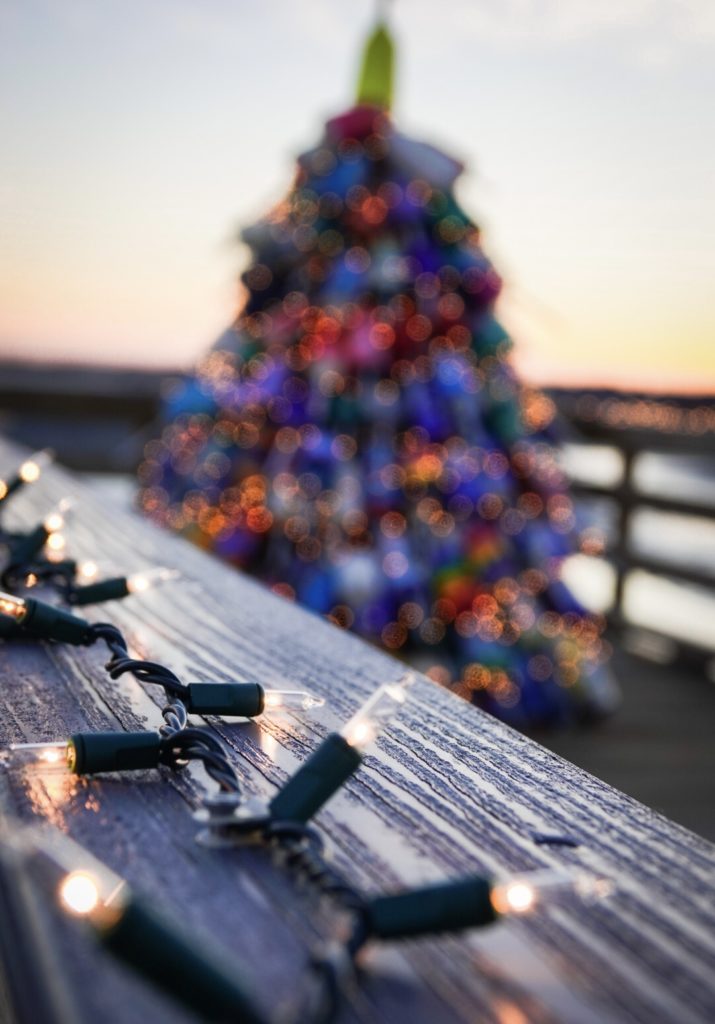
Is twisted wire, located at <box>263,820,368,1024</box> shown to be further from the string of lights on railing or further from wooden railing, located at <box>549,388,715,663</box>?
wooden railing, located at <box>549,388,715,663</box>

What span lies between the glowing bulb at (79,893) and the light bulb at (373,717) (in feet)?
0.44

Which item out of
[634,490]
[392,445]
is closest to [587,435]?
[634,490]

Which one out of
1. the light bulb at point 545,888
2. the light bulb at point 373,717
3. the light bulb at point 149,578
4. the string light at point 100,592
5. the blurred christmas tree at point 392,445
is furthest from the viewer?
the blurred christmas tree at point 392,445

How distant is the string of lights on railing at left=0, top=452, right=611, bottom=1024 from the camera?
29cm

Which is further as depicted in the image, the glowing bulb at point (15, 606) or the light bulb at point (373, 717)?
the glowing bulb at point (15, 606)

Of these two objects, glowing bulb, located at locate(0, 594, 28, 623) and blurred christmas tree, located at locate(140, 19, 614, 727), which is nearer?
glowing bulb, located at locate(0, 594, 28, 623)

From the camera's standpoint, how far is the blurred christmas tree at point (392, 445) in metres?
2.74

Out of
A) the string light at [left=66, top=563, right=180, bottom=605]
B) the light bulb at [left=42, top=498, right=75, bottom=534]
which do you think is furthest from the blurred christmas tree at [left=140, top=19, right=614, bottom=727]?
the string light at [left=66, top=563, right=180, bottom=605]

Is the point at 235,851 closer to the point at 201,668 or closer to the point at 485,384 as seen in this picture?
the point at 201,668

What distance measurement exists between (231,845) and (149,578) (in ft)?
2.10

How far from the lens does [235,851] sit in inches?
16.7

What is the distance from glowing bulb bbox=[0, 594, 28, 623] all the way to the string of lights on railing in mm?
101

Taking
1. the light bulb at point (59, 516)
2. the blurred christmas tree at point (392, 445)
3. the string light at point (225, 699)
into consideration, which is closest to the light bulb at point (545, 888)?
the string light at point (225, 699)

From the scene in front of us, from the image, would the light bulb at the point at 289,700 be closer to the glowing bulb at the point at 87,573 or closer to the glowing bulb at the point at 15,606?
the glowing bulb at the point at 15,606
